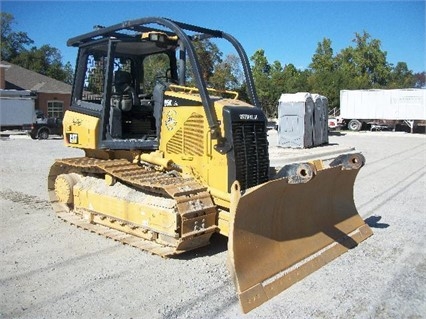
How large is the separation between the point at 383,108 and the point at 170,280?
33.8m

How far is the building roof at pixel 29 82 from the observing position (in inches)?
1484

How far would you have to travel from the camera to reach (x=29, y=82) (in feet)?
129

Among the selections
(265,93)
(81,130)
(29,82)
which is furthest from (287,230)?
(265,93)

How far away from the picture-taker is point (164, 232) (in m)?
5.09

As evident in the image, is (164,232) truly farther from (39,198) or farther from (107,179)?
(39,198)

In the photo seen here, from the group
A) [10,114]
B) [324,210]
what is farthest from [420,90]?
[324,210]

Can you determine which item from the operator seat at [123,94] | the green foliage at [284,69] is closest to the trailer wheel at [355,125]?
the green foliage at [284,69]

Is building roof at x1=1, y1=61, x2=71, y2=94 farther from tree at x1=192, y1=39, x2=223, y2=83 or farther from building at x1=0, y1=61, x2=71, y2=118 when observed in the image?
tree at x1=192, y1=39, x2=223, y2=83

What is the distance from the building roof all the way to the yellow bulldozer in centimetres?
3294

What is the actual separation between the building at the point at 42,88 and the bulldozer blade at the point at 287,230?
114 ft

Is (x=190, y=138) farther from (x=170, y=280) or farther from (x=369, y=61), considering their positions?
(x=369, y=61)

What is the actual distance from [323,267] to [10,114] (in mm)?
26233

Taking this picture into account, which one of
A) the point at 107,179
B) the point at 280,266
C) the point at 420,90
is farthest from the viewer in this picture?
the point at 420,90

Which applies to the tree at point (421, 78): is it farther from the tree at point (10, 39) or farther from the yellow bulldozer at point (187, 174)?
the yellow bulldozer at point (187, 174)
